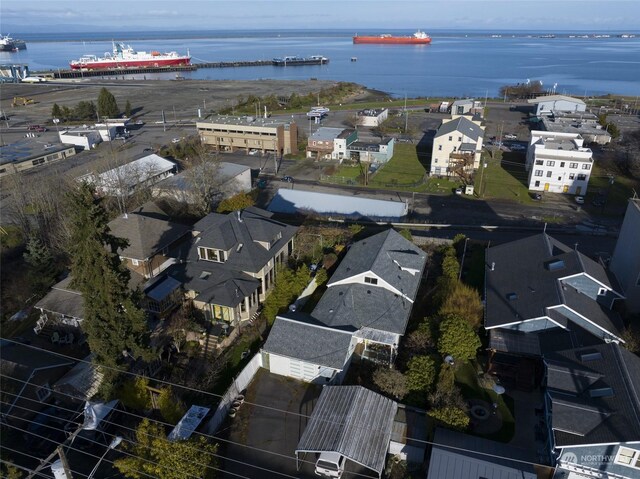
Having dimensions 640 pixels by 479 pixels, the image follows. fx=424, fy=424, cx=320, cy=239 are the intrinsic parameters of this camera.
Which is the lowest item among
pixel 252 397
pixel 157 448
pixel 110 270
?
pixel 252 397

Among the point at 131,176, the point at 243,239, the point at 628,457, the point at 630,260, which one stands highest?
the point at 243,239

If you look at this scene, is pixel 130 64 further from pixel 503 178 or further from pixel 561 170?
pixel 561 170

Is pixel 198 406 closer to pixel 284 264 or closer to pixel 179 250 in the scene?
pixel 284 264

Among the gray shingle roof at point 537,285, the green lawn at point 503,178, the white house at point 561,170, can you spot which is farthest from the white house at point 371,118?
the gray shingle roof at point 537,285

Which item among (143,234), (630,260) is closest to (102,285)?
(143,234)

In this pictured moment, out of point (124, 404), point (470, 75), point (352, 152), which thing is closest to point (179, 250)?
point (124, 404)

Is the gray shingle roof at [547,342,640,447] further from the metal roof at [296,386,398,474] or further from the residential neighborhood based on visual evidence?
the metal roof at [296,386,398,474]
